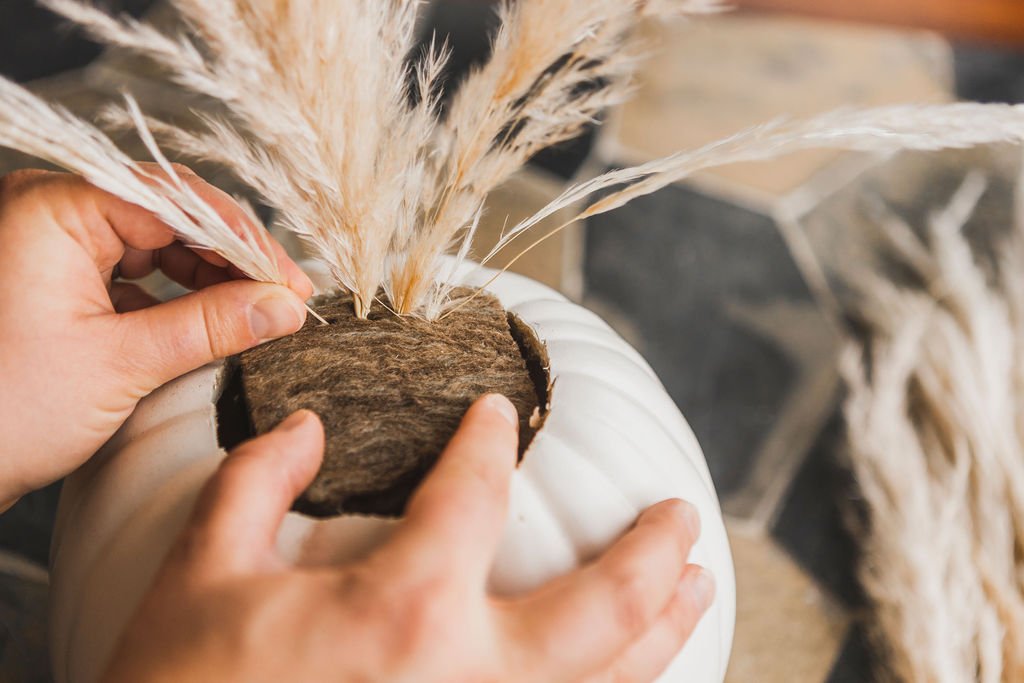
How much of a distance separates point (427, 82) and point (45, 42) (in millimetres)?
1436

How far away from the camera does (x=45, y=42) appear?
1.65m

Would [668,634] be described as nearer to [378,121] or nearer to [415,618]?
[415,618]

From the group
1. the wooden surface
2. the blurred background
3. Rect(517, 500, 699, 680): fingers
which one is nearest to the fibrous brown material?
Rect(517, 500, 699, 680): fingers

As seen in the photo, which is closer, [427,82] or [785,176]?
[427,82]

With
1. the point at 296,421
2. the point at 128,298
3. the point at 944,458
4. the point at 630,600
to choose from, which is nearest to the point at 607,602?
the point at 630,600

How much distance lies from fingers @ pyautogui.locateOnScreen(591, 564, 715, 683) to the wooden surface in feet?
5.24

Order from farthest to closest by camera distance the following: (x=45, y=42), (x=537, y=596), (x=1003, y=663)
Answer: (x=45, y=42)
(x=1003, y=663)
(x=537, y=596)

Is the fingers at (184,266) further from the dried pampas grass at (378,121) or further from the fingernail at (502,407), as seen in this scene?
the fingernail at (502,407)

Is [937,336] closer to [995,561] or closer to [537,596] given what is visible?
[995,561]

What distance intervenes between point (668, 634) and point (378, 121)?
1.28 ft

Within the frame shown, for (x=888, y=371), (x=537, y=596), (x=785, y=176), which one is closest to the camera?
(x=537, y=596)

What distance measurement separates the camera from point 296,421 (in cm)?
54

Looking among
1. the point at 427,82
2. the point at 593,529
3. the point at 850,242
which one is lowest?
the point at 850,242

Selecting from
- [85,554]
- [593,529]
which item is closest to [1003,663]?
[593,529]
